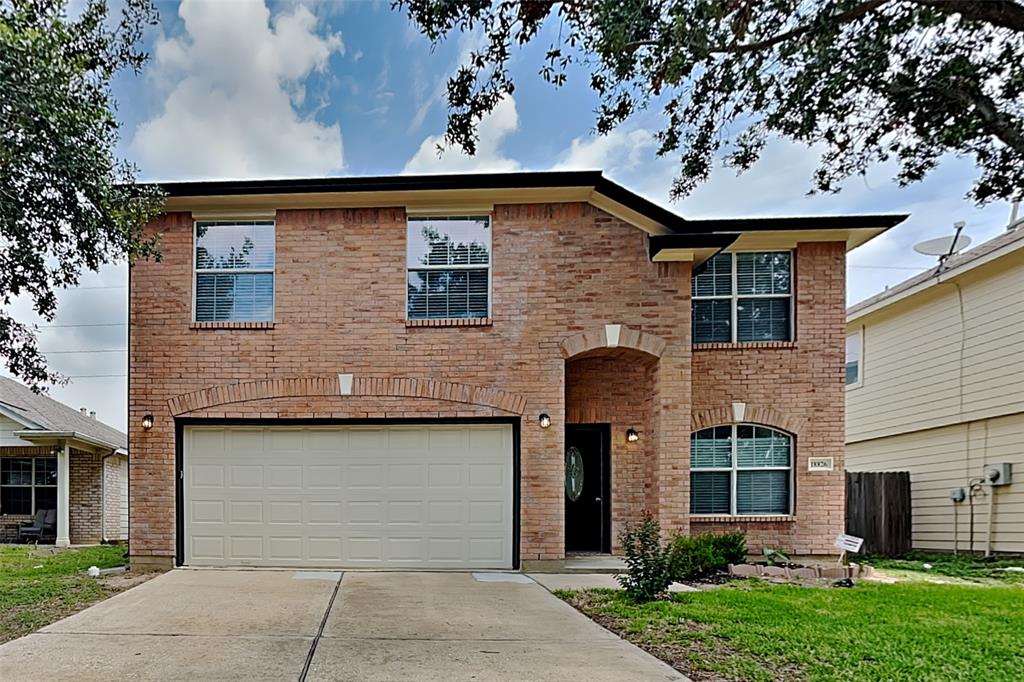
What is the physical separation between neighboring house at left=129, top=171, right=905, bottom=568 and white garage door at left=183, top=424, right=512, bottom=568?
3cm

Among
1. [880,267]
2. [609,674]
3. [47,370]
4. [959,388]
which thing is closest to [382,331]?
[47,370]

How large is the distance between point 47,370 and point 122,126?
3897mm

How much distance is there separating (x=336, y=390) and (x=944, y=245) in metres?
11.7

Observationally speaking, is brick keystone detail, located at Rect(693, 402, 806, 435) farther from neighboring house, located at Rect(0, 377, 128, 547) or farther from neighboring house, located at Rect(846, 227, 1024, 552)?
neighboring house, located at Rect(0, 377, 128, 547)

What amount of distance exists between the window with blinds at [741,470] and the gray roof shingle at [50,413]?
45.7 ft

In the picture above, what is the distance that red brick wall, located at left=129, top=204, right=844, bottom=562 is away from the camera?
953 centimetres

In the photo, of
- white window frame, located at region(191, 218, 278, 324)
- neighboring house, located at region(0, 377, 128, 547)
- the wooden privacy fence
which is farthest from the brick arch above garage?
the wooden privacy fence

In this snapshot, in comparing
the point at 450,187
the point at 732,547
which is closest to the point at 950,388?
the point at 732,547

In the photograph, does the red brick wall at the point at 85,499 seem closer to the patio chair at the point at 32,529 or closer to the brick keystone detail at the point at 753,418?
the patio chair at the point at 32,529

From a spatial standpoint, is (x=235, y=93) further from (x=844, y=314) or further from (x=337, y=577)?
(x=844, y=314)

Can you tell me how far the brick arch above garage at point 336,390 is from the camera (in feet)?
31.3

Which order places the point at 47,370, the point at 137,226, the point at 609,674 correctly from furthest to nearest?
the point at 47,370, the point at 137,226, the point at 609,674

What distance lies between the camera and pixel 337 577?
29.1 feet

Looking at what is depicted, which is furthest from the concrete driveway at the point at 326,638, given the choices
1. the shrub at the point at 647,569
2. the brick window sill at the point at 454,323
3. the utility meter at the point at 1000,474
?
the utility meter at the point at 1000,474
